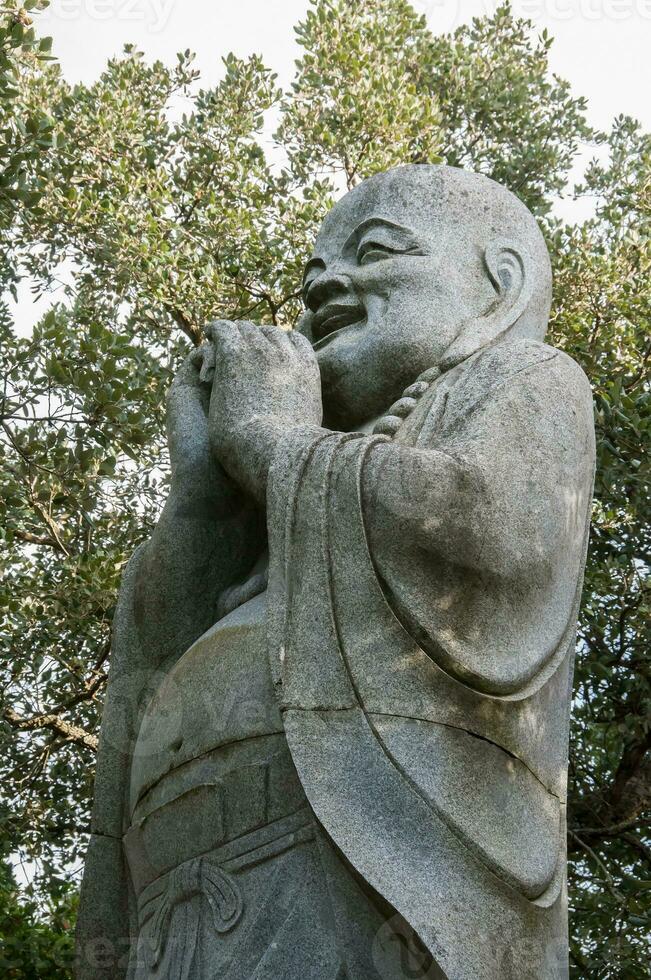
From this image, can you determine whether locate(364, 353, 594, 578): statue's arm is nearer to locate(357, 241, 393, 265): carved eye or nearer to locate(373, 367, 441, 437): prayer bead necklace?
locate(373, 367, 441, 437): prayer bead necklace

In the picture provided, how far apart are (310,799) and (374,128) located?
22.0 ft

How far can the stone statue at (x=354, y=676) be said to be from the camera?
3496mm

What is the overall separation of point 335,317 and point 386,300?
217 mm

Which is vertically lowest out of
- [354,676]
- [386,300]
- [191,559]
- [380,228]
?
[354,676]

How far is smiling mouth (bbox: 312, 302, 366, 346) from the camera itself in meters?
4.69

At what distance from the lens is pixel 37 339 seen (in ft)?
23.1

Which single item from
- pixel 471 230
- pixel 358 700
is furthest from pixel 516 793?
pixel 471 230

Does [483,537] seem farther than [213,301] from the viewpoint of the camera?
No

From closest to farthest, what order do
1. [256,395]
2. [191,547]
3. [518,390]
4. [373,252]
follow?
1. [518,390]
2. [256,395]
3. [191,547]
4. [373,252]

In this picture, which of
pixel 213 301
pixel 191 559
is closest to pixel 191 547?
pixel 191 559

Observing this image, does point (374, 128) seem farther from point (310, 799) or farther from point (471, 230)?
point (310, 799)

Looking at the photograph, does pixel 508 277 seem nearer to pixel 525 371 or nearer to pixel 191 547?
pixel 525 371

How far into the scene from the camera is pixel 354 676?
3.64 metres

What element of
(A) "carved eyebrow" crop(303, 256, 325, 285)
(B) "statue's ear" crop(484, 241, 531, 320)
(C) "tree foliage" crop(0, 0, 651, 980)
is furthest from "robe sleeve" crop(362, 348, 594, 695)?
(C) "tree foliage" crop(0, 0, 651, 980)
